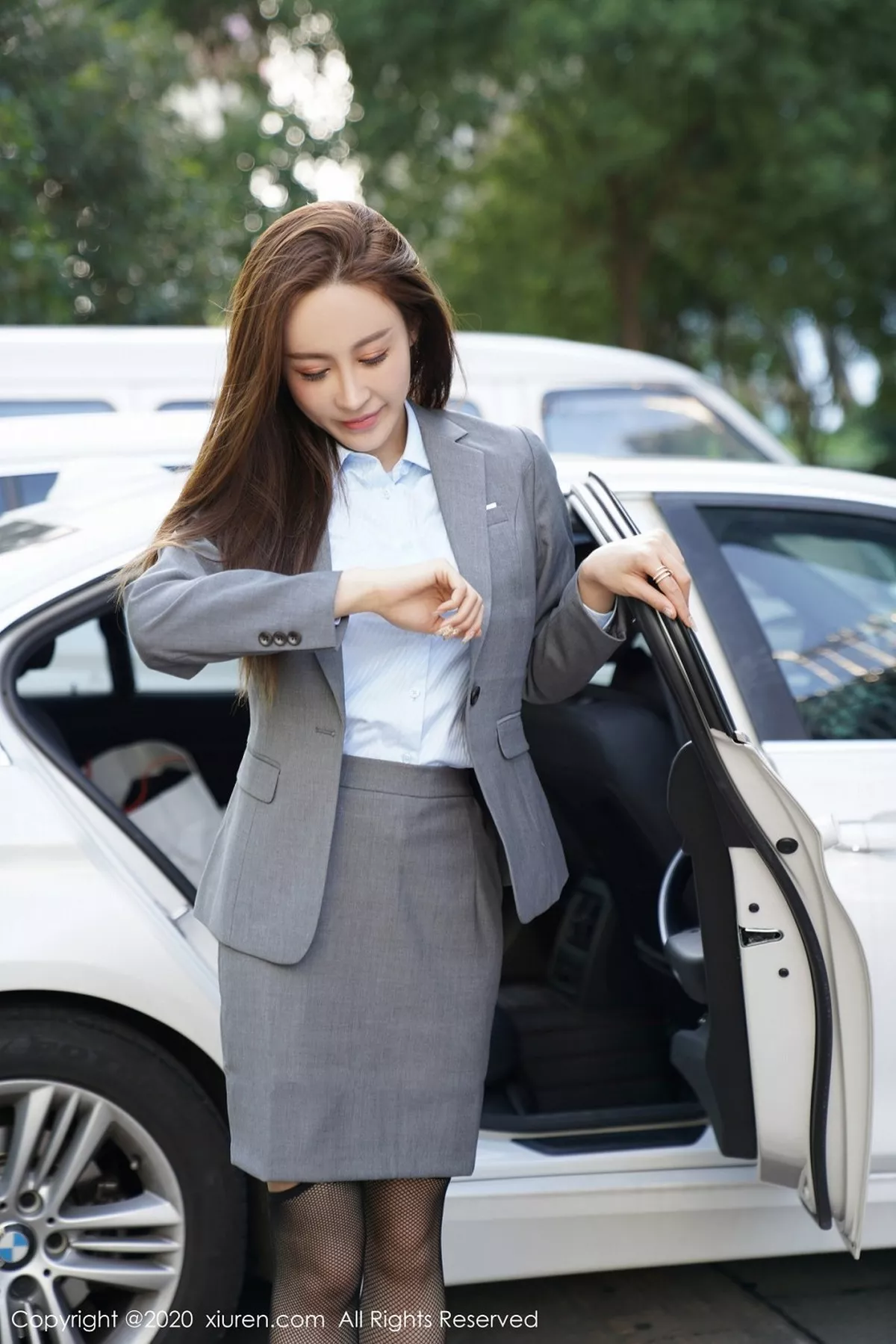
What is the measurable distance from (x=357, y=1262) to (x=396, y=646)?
849 mm

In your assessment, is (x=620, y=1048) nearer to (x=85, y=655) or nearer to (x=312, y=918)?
(x=312, y=918)

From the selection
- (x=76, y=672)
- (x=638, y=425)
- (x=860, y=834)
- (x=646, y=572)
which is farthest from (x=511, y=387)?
(x=646, y=572)

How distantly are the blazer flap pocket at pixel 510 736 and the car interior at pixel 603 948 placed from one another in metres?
0.71

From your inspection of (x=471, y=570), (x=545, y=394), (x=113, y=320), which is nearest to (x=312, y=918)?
(x=471, y=570)

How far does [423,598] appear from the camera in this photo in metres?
1.92

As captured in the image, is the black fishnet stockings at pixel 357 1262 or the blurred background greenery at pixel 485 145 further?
the blurred background greenery at pixel 485 145

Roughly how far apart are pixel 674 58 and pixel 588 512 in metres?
11.0

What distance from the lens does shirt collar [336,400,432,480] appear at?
2.17m

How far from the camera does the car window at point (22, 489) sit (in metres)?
3.16

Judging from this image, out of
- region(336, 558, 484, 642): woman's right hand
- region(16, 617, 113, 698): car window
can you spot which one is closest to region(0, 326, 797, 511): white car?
region(16, 617, 113, 698): car window

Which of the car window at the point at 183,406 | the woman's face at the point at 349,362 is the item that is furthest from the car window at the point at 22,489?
the car window at the point at 183,406

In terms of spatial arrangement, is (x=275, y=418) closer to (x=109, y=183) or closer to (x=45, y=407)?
(x=45, y=407)

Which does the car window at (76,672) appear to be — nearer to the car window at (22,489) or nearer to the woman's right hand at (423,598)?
the car window at (22,489)

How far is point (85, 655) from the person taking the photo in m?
5.02
